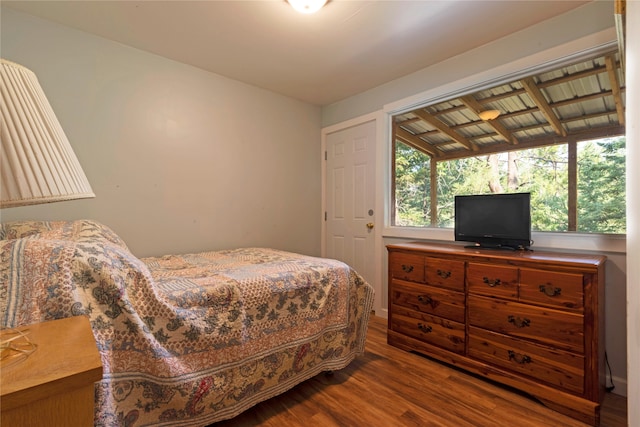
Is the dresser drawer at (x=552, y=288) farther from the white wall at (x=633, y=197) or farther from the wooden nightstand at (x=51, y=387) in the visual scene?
the wooden nightstand at (x=51, y=387)

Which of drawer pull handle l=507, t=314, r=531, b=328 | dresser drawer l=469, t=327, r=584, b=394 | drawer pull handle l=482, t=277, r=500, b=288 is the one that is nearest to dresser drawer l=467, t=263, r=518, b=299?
drawer pull handle l=482, t=277, r=500, b=288

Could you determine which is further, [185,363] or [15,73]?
[185,363]

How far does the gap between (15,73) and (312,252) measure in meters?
3.21

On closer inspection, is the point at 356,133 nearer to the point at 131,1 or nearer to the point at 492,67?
the point at 492,67

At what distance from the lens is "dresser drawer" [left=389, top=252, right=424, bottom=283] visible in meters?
2.20

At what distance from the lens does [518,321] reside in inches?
67.5

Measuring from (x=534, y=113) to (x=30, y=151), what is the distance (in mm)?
2771

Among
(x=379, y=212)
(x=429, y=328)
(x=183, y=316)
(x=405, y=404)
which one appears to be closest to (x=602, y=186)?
(x=429, y=328)

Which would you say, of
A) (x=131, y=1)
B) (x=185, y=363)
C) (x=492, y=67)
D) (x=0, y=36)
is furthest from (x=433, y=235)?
(x=0, y=36)

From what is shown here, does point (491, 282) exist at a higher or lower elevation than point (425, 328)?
higher

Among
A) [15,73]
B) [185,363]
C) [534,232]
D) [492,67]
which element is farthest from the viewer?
[492,67]

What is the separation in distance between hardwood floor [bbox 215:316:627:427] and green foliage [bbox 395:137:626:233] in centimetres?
111

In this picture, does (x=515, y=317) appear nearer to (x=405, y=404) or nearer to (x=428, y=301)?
(x=428, y=301)

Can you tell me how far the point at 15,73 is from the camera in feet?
1.89
